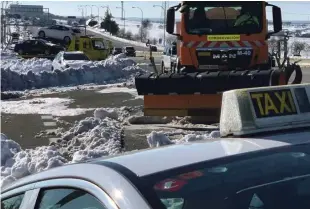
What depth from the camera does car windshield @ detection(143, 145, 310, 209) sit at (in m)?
2.37

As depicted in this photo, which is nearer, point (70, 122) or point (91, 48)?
point (70, 122)

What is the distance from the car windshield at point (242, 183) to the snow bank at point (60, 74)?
24.1m

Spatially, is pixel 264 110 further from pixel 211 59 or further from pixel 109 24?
pixel 109 24

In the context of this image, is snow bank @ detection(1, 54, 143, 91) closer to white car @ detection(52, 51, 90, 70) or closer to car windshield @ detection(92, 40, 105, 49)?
white car @ detection(52, 51, 90, 70)

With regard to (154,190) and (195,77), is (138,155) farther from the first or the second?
(195,77)

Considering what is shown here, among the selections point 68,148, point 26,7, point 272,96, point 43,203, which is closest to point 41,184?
point 43,203

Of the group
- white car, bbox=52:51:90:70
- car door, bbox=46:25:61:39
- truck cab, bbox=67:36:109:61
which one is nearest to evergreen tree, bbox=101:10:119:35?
car door, bbox=46:25:61:39

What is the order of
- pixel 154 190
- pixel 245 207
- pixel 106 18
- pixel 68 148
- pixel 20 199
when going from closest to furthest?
1. pixel 154 190
2. pixel 245 207
3. pixel 20 199
4. pixel 68 148
5. pixel 106 18

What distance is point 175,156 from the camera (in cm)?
261

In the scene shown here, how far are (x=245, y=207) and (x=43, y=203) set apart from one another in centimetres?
85

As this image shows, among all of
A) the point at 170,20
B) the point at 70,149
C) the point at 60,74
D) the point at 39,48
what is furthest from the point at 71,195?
the point at 39,48

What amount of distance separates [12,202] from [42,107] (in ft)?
53.5

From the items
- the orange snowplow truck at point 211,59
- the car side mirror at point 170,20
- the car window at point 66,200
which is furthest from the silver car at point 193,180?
the car side mirror at point 170,20

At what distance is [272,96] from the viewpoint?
290 centimetres
